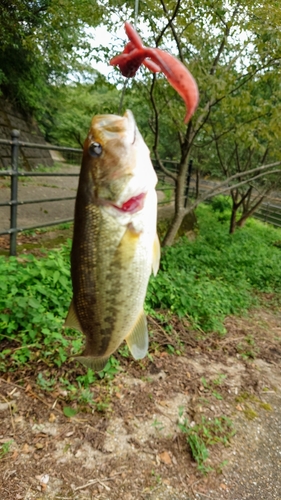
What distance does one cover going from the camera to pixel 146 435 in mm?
2801

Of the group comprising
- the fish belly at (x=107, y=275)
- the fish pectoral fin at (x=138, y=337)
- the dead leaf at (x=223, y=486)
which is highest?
the fish belly at (x=107, y=275)

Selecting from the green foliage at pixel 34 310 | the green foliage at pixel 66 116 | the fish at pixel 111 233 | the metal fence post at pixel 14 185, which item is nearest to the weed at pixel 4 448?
the green foliage at pixel 34 310

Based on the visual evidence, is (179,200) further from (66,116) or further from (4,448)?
(66,116)

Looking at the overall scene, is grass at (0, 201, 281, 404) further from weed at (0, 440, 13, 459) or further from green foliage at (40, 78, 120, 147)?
green foliage at (40, 78, 120, 147)

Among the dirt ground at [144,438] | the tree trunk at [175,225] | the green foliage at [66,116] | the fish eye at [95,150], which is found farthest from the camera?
the green foliage at [66,116]

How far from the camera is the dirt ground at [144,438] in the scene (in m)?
2.38

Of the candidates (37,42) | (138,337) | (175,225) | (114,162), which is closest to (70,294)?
(138,337)

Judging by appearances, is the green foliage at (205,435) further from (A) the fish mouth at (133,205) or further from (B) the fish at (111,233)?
(A) the fish mouth at (133,205)

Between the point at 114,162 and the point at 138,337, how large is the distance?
0.55m

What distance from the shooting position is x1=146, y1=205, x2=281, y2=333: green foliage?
4.52m

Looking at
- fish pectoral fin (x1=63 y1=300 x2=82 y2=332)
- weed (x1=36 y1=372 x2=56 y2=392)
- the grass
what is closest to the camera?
fish pectoral fin (x1=63 y1=300 x2=82 y2=332)

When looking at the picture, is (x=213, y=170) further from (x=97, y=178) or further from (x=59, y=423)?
(x=97, y=178)

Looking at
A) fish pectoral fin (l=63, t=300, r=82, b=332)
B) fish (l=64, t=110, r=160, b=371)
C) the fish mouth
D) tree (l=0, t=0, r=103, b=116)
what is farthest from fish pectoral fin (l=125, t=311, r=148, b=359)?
tree (l=0, t=0, r=103, b=116)

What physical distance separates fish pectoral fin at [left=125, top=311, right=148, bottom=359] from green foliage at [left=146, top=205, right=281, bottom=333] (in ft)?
9.93
